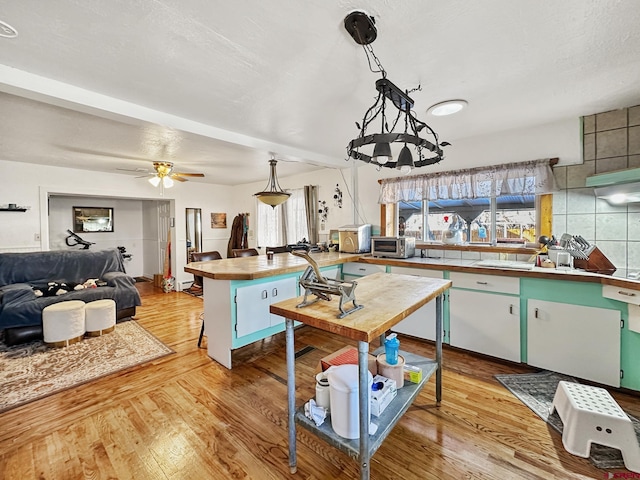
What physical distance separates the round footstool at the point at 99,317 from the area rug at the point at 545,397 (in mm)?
4136

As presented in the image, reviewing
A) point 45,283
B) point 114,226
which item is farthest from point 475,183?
point 114,226

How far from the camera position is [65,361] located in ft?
8.92

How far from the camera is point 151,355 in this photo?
9.32 ft

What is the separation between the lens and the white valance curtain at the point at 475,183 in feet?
9.11

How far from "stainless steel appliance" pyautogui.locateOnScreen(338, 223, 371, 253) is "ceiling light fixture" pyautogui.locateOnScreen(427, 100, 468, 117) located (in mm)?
1726

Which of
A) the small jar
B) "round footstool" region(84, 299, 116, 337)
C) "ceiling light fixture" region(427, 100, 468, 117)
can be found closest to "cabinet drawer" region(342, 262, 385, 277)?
"ceiling light fixture" region(427, 100, 468, 117)

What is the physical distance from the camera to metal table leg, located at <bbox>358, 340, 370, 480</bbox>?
118cm

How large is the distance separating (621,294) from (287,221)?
452 cm

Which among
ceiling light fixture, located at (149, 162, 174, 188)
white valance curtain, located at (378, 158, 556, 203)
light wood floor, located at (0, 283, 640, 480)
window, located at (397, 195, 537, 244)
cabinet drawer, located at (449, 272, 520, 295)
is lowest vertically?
light wood floor, located at (0, 283, 640, 480)

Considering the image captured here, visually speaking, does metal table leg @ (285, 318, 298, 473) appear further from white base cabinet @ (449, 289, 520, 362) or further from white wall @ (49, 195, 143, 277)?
white wall @ (49, 195, 143, 277)

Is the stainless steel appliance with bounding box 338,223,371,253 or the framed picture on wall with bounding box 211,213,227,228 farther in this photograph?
the framed picture on wall with bounding box 211,213,227,228

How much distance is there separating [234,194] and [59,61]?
200 inches

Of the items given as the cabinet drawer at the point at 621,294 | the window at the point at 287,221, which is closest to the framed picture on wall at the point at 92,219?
the window at the point at 287,221

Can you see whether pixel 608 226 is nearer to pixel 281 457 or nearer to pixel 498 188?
pixel 498 188
